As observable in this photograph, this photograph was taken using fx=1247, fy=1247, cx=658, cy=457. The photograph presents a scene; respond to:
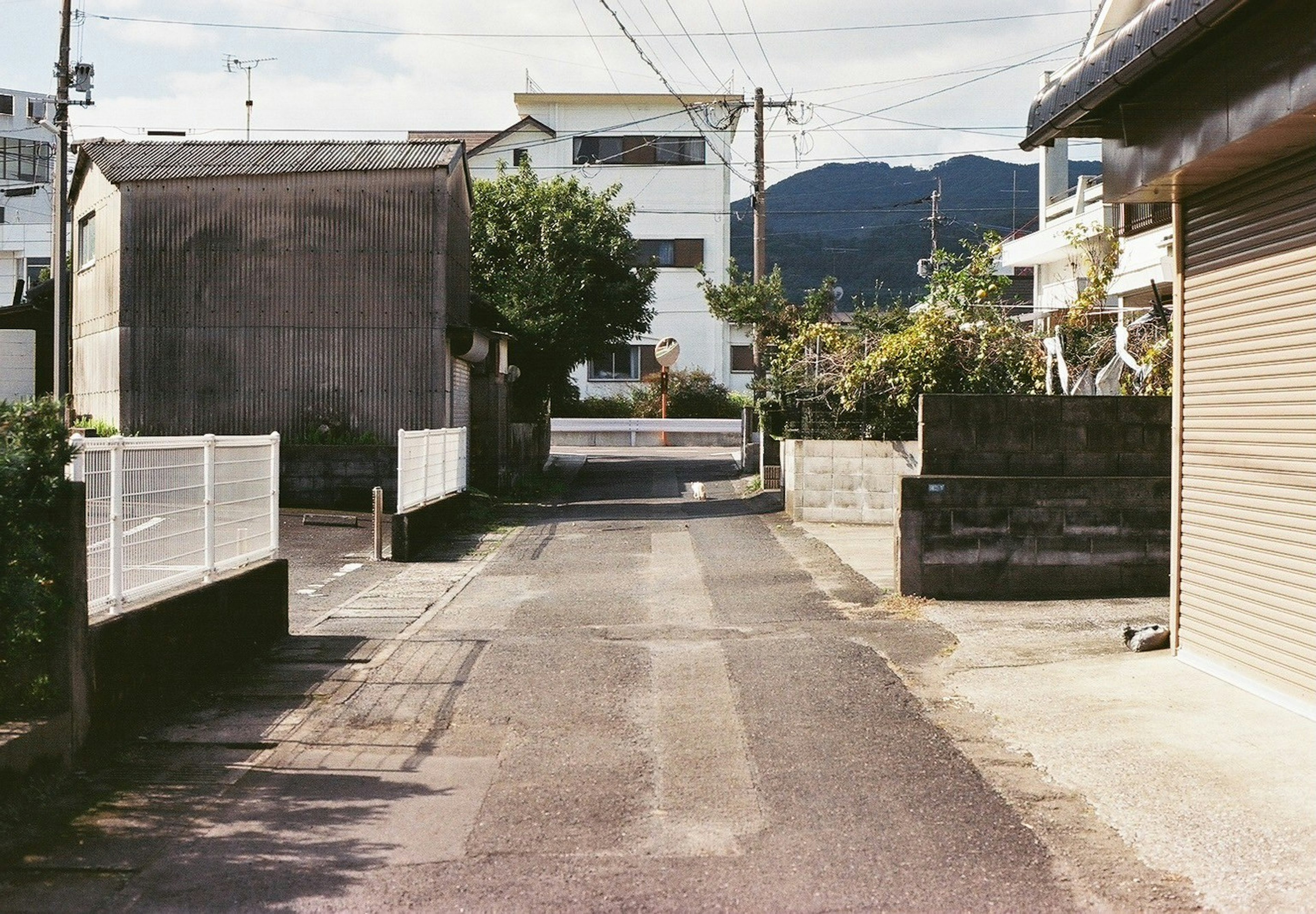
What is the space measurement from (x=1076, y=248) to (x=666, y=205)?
3048 centimetres

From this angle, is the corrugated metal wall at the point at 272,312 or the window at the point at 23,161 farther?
the window at the point at 23,161

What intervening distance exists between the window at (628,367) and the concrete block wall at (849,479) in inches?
1174

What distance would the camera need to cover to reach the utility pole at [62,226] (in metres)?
22.2

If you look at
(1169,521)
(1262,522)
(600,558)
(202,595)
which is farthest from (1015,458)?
(202,595)

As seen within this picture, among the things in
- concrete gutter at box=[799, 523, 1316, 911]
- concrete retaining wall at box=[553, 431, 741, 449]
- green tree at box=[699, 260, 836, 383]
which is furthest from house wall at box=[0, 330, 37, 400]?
concrete gutter at box=[799, 523, 1316, 911]

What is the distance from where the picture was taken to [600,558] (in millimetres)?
14688

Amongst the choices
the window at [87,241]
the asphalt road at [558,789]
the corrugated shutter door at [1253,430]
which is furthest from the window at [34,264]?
the corrugated shutter door at [1253,430]

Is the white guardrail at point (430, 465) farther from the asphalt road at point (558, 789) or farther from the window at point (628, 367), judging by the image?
the window at point (628, 367)

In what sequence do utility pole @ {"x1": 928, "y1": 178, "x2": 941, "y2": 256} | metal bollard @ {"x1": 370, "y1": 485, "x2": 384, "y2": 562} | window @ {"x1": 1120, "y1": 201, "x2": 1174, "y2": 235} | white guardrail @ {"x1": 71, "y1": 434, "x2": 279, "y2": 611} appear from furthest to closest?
utility pole @ {"x1": 928, "y1": 178, "x2": 941, "y2": 256}, metal bollard @ {"x1": 370, "y1": 485, "x2": 384, "y2": 562}, window @ {"x1": 1120, "y1": 201, "x2": 1174, "y2": 235}, white guardrail @ {"x1": 71, "y1": 434, "x2": 279, "y2": 611}

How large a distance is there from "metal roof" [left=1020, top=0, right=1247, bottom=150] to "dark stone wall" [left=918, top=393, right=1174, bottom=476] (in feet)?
10.8

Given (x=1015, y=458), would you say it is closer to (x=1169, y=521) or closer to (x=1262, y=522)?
(x=1169, y=521)

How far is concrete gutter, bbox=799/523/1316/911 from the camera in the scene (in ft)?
15.0

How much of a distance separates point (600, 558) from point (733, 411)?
97.6 ft

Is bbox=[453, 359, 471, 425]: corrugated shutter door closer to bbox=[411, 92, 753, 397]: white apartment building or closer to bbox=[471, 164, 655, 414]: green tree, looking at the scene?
bbox=[471, 164, 655, 414]: green tree
